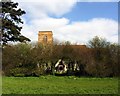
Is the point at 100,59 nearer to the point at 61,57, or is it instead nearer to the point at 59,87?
the point at 61,57

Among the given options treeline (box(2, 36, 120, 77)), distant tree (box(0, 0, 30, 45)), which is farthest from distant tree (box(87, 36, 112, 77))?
distant tree (box(0, 0, 30, 45))

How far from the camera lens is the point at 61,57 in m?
39.9

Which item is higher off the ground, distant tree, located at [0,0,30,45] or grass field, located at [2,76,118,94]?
distant tree, located at [0,0,30,45]

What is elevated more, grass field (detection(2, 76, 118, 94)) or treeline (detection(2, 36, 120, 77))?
treeline (detection(2, 36, 120, 77))

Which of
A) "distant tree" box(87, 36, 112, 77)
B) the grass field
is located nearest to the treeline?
"distant tree" box(87, 36, 112, 77)

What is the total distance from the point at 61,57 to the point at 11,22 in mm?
12673

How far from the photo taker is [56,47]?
134 ft

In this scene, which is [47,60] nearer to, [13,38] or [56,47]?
[56,47]

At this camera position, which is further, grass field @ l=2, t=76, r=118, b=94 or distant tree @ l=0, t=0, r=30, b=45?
distant tree @ l=0, t=0, r=30, b=45

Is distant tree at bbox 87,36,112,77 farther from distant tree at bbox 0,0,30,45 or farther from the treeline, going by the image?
distant tree at bbox 0,0,30,45

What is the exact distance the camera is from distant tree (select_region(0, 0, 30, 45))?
27609mm

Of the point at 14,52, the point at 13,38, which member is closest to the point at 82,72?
the point at 14,52

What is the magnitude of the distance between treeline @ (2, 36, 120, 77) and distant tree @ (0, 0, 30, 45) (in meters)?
4.05

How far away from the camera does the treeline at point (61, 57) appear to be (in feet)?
111
